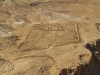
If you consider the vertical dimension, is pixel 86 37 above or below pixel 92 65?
above

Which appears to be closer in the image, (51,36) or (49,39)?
(49,39)

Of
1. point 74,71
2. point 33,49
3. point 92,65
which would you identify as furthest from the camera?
point 33,49

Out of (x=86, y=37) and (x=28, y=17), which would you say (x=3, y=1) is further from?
(x=86, y=37)

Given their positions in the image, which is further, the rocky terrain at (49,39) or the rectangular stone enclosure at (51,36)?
the rectangular stone enclosure at (51,36)

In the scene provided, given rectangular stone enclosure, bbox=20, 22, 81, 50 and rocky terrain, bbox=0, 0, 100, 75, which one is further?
rectangular stone enclosure, bbox=20, 22, 81, 50

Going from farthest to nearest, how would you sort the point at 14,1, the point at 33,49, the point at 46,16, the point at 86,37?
the point at 14,1 → the point at 46,16 → the point at 86,37 → the point at 33,49

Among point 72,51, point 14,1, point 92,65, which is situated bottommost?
point 92,65

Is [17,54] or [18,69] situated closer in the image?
[18,69]

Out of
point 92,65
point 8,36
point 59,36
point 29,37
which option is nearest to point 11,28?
point 8,36
